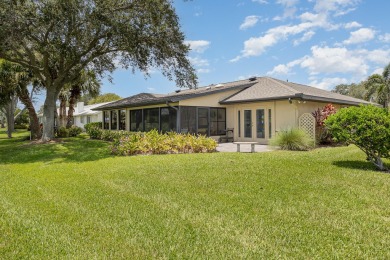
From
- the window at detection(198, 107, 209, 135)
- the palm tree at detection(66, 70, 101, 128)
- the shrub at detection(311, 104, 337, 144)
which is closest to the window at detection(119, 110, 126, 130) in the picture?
the palm tree at detection(66, 70, 101, 128)

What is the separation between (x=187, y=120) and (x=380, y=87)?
29427 millimetres

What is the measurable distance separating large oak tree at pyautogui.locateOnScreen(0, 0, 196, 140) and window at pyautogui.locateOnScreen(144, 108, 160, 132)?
2.64m

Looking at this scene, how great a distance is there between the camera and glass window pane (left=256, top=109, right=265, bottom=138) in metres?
16.4

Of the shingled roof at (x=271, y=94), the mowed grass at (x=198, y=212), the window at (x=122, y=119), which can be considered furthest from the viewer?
the window at (x=122, y=119)

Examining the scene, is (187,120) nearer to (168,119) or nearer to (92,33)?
(168,119)

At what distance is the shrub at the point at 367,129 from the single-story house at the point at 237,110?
223 inches

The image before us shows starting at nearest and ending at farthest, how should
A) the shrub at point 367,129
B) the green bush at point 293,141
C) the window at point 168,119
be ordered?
the shrub at point 367,129, the green bush at point 293,141, the window at point 168,119

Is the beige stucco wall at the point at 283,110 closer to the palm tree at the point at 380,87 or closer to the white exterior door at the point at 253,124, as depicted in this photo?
the white exterior door at the point at 253,124

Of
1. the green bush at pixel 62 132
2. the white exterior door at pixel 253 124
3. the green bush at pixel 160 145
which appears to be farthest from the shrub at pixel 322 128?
the green bush at pixel 62 132

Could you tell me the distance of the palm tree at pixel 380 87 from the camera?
33.7m

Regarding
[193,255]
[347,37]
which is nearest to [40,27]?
[193,255]

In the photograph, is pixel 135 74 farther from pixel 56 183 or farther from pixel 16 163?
pixel 56 183

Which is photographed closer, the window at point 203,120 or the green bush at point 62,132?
the window at point 203,120

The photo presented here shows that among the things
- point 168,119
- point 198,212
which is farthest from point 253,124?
point 198,212
